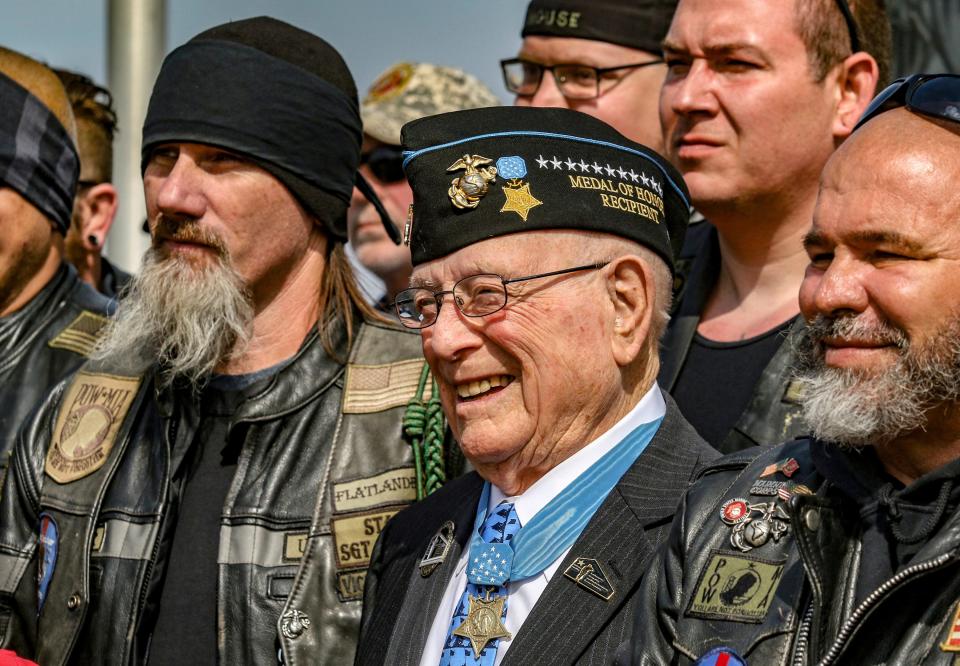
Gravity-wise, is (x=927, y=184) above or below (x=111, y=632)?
above

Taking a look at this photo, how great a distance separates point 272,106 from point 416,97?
231cm

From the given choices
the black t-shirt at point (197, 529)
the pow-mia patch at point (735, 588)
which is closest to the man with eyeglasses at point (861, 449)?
the pow-mia patch at point (735, 588)

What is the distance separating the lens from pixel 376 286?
4781 millimetres

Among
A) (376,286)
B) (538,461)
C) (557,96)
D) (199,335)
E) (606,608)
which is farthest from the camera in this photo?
(557,96)

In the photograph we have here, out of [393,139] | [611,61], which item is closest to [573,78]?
[611,61]

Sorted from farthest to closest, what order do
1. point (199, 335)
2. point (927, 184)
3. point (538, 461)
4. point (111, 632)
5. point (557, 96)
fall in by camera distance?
point (557, 96), point (199, 335), point (111, 632), point (538, 461), point (927, 184)

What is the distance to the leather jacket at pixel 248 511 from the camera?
12.9 ft

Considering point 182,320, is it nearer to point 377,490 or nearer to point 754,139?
point 377,490

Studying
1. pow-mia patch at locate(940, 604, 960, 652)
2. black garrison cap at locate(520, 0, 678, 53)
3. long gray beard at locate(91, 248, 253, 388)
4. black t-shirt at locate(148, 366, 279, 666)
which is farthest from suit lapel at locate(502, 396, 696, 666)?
black garrison cap at locate(520, 0, 678, 53)

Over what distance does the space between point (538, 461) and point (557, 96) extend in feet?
7.39

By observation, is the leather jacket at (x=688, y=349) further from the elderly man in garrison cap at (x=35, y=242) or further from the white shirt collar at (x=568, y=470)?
the elderly man in garrison cap at (x=35, y=242)

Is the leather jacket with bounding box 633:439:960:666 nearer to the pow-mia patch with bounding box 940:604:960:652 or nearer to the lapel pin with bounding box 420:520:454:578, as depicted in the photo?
the pow-mia patch with bounding box 940:604:960:652

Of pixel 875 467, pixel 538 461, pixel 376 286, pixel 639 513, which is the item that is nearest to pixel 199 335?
pixel 376 286

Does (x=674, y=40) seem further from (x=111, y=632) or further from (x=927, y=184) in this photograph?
(x=111, y=632)
